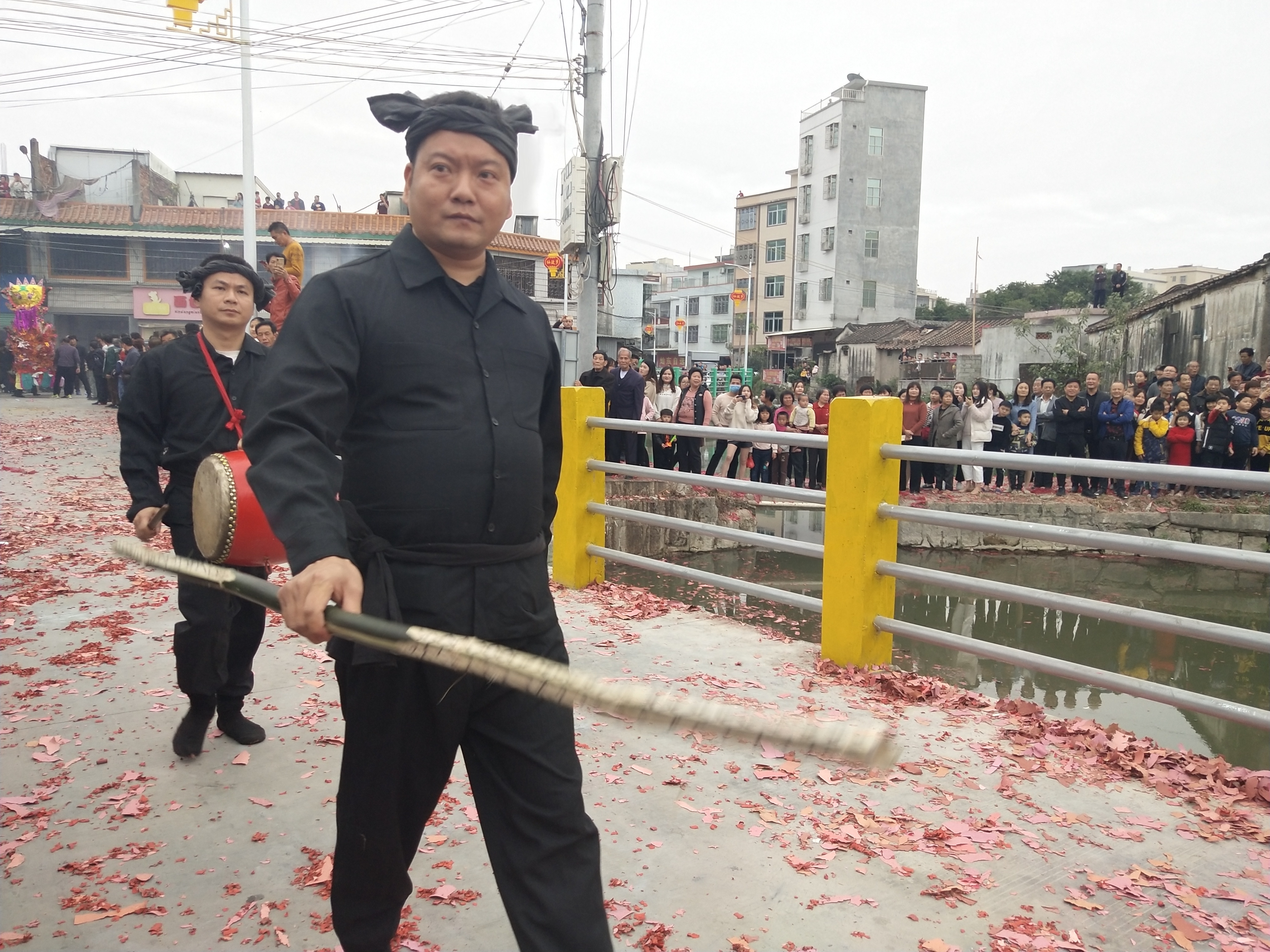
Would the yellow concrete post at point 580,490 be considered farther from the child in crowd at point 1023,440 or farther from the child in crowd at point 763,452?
the child in crowd at point 1023,440

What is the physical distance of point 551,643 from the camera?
90.4 inches

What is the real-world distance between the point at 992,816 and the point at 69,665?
4.42 metres

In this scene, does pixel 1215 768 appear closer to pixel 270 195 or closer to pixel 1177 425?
pixel 1177 425

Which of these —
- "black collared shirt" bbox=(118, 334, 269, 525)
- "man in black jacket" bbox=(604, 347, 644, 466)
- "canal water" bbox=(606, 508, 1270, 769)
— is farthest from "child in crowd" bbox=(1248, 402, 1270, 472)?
"black collared shirt" bbox=(118, 334, 269, 525)

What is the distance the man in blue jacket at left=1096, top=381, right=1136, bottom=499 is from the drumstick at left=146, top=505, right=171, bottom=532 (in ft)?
42.8

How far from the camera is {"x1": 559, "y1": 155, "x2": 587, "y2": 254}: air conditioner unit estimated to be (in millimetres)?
14469

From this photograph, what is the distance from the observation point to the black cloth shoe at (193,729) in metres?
3.79

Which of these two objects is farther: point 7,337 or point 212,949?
point 7,337

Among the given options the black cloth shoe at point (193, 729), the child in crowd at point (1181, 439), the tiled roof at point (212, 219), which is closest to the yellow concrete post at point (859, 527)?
the black cloth shoe at point (193, 729)

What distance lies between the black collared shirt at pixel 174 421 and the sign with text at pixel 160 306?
3623 centimetres

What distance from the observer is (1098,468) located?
158 inches

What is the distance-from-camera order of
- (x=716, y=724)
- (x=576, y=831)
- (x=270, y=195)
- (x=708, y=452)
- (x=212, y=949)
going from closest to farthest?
1. (x=716, y=724)
2. (x=576, y=831)
3. (x=212, y=949)
4. (x=708, y=452)
5. (x=270, y=195)

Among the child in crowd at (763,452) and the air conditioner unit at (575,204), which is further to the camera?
the child in crowd at (763,452)

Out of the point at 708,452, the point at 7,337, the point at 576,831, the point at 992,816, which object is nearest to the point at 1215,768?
the point at 992,816
